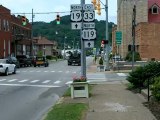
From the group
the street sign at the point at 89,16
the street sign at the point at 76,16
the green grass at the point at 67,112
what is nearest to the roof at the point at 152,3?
the street sign at the point at 89,16

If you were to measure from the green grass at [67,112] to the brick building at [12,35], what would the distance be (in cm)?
6124

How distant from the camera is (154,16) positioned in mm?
77875

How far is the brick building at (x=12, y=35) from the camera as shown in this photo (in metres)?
78.9

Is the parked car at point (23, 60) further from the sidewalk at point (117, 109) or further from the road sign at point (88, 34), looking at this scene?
the sidewalk at point (117, 109)

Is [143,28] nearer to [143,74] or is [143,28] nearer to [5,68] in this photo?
[5,68]

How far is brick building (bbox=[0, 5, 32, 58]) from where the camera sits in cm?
7888

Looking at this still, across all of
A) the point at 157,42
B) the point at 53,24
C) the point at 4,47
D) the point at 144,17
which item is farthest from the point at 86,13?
the point at 53,24

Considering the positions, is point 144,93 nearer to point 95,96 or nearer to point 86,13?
point 95,96

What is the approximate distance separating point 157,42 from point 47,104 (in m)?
50.6

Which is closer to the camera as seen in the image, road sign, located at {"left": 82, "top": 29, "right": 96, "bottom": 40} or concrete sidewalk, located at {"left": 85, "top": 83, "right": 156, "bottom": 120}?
concrete sidewalk, located at {"left": 85, "top": 83, "right": 156, "bottom": 120}

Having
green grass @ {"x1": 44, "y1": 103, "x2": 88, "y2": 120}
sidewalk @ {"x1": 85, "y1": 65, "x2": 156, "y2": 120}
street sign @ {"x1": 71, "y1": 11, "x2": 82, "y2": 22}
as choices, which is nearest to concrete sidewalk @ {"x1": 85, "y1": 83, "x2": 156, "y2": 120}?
sidewalk @ {"x1": 85, "y1": 65, "x2": 156, "y2": 120}

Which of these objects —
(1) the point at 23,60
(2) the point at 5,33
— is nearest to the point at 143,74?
(1) the point at 23,60

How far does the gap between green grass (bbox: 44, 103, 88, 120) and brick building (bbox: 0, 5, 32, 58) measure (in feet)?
201

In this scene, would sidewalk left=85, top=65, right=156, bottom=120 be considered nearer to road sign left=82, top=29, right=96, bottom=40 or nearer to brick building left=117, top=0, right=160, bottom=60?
road sign left=82, top=29, right=96, bottom=40
